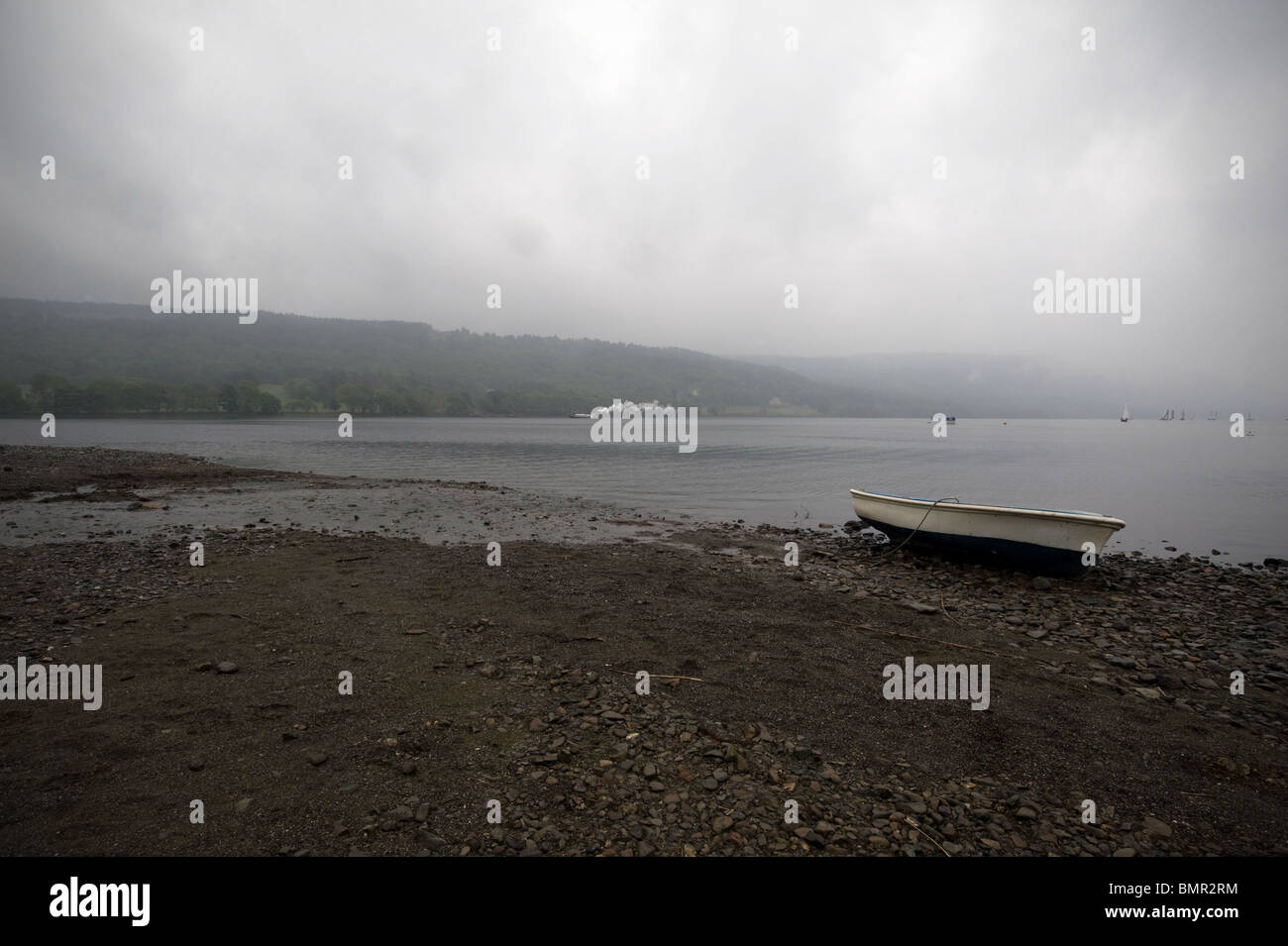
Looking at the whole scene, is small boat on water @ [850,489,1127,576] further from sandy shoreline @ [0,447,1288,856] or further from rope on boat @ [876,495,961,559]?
sandy shoreline @ [0,447,1288,856]

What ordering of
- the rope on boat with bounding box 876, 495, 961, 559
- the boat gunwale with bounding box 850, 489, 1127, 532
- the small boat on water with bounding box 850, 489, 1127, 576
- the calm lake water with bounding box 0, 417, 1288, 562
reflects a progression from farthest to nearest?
the calm lake water with bounding box 0, 417, 1288, 562 → the rope on boat with bounding box 876, 495, 961, 559 → the small boat on water with bounding box 850, 489, 1127, 576 → the boat gunwale with bounding box 850, 489, 1127, 532

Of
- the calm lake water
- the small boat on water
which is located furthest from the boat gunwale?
the calm lake water

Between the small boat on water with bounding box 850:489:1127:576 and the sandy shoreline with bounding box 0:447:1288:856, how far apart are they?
99 cm

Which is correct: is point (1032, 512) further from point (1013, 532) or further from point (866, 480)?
point (866, 480)

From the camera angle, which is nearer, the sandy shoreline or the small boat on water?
the sandy shoreline

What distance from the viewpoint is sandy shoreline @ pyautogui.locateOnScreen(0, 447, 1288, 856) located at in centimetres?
515

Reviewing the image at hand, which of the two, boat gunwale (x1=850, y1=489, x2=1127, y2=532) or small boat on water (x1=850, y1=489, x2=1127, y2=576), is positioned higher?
boat gunwale (x1=850, y1=489, x2=1127, y2=532)

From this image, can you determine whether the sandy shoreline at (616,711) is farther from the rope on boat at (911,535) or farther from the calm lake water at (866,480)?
the calm lake water at (866,480)

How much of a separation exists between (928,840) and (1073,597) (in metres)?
12.2

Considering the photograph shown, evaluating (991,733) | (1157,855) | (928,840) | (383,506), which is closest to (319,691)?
(928,840)

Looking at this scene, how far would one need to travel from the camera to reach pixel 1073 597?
46.6 feet

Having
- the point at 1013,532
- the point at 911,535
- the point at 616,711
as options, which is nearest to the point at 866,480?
the point at 911,535

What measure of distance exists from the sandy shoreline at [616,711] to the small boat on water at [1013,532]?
99 centimetres
